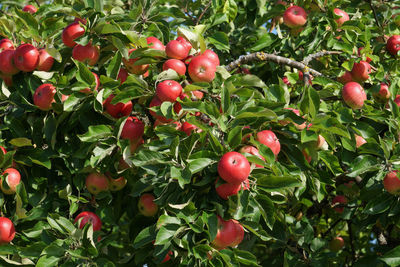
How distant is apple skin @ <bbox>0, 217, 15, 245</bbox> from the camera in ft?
8.12

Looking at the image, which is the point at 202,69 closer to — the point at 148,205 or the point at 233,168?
the point at 233,168

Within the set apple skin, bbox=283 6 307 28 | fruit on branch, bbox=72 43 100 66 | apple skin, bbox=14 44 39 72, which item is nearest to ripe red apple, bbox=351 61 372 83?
apple skin, bbox=283 6 307 28

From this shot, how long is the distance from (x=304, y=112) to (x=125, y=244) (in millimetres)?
1472

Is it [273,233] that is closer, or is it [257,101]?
[257,101]

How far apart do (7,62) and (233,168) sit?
1498mm

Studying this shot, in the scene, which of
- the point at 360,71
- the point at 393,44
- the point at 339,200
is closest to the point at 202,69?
the point at 360,71

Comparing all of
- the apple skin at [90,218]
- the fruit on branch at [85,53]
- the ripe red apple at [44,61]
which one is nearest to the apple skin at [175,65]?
the fruit on branch at [85,53]

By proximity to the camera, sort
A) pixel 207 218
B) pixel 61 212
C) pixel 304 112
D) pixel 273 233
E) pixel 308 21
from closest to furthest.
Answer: pixel 207 218, pixel 304 112, pixel 61 212, pixel 273 233, pixel 308 21

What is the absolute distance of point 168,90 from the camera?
236cm

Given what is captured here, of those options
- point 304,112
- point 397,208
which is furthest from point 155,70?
point 397,208

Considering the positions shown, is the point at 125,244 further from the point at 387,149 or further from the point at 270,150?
the point at 387,149

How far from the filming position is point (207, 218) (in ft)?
6.81

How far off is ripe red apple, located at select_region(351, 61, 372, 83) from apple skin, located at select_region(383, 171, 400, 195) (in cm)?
75

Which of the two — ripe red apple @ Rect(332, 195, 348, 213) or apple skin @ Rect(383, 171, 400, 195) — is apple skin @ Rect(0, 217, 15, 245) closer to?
apple skin @ Rect(383, 171, 400, 195)
